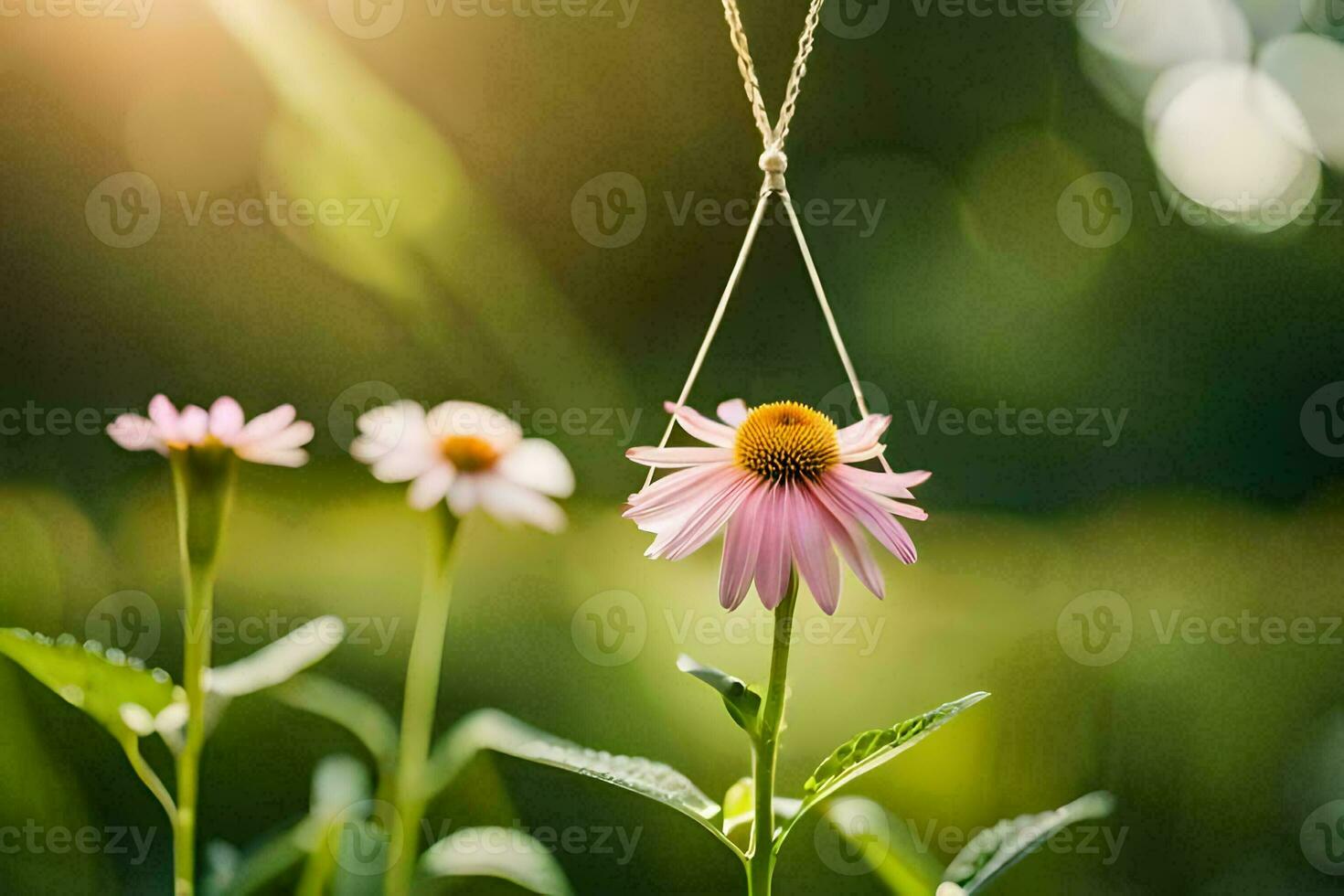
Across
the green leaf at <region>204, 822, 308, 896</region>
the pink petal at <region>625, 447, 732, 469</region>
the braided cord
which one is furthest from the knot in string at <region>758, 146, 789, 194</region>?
the green leaf at <region>204, 822, 308, 896</region>

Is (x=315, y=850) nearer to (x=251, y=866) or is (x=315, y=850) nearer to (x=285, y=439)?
(x=251, y=866)

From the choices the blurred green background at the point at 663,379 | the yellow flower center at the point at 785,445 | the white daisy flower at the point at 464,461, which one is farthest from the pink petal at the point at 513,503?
the blurred green background at the point at 663,379

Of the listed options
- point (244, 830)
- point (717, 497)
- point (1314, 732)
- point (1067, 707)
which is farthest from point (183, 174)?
point (1314, 732)

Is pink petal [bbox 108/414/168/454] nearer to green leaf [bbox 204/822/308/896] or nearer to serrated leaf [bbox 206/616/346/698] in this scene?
serrated leaf [bbox 206/616/346/698]

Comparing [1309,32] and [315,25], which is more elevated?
[1309,32]

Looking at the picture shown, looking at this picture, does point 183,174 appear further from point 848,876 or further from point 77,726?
point 848,876

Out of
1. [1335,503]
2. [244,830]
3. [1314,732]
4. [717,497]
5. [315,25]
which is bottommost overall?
[244,830]

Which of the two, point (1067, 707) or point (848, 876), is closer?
point (848, 876)
